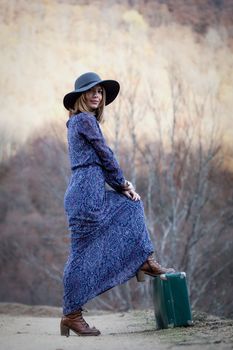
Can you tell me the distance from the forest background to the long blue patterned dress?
6.66 m

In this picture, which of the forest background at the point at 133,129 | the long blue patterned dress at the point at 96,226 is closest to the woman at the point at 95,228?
the long blue patterned dress at the point at 96,226

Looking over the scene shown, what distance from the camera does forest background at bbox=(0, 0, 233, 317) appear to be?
12.3 meters

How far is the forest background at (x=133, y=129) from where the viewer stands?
12.3 m

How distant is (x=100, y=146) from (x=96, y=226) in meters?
0.60

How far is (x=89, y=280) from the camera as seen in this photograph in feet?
15.0

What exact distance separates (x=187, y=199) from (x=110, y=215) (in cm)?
787

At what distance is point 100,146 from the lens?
467 cm

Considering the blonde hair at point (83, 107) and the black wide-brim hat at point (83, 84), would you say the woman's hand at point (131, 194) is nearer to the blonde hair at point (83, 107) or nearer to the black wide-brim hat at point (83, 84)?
the blonde hair at point (83, 107)

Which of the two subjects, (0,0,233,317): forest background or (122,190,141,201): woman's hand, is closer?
(122,190,141,201): woman's hand

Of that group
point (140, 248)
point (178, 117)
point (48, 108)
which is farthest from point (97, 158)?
point (48, 108)

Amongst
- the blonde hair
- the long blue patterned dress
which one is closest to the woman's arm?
the long blue patterned dress

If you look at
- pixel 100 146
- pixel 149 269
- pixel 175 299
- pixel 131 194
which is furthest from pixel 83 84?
pixel 175 299

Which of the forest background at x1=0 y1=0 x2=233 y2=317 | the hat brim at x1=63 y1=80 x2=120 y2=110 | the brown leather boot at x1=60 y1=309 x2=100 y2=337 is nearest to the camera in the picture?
the brown leather boot at x1=60 y1=309 x2=100 y2=337

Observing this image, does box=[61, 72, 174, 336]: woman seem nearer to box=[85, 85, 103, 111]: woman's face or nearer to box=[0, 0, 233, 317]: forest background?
box=[85, 85, 103, 111]: woman's face
